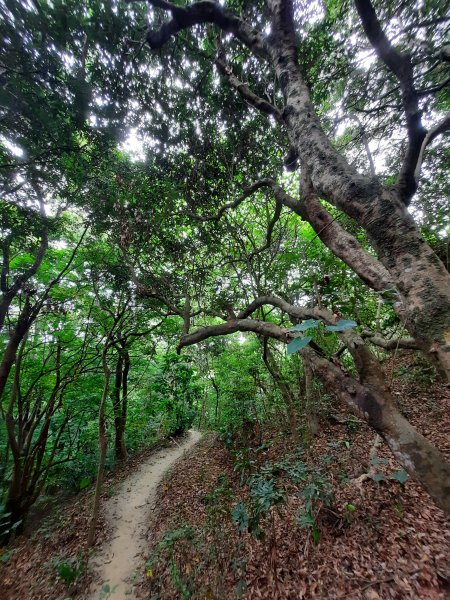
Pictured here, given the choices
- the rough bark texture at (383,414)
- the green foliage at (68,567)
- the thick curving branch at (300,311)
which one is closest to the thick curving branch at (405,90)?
the thick curving branch at (300,311)

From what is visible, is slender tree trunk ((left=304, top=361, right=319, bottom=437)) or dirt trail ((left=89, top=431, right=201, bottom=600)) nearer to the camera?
dirt trail ((left=89, top=431, right=201, bottom=600))

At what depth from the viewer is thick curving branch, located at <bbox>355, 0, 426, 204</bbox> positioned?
1.62 m

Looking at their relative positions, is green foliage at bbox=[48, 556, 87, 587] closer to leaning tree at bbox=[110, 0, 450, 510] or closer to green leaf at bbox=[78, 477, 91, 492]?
green leaf at bbox=[78, 477, 91, 492]

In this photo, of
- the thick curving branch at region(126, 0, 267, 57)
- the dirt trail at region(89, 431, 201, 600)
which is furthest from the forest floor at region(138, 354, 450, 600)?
the thick curving branch at region(126, 0, 267, 57)

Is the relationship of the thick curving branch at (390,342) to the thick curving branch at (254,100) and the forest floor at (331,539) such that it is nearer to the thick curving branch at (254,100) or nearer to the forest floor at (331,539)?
the forest floor at (331,539)

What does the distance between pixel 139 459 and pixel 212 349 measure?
525 cm

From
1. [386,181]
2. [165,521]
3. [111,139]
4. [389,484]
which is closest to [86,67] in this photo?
[111,139]

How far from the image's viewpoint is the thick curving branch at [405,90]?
A: 162 centimetres

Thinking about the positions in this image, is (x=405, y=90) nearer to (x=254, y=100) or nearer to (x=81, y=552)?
(x=254, y=100)

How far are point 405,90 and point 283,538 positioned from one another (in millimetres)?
5170

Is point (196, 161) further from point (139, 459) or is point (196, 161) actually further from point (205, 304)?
point (139, 459)

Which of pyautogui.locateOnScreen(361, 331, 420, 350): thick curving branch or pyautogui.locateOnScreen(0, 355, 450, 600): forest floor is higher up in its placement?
pyautogui.locateOnScreen(361, 331, 420, 350): thick curving branch

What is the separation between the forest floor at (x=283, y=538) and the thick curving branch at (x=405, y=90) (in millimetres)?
1424

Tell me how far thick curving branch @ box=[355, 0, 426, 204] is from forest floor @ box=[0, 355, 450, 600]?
1.42 m
